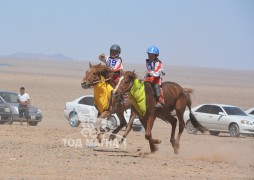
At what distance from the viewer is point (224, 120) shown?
32.6 meters

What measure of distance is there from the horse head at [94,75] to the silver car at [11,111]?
1480cm

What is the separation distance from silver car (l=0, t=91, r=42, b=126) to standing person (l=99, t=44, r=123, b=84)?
1397cm

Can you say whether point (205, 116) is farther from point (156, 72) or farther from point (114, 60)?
point (156, 72)

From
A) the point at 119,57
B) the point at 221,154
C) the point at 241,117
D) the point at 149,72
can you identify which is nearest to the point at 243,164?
the point at 221,154

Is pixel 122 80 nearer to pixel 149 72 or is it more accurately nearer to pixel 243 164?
pixel 149 72

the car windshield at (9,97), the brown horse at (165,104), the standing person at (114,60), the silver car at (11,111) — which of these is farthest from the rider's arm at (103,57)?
the car windshield at (9,97)

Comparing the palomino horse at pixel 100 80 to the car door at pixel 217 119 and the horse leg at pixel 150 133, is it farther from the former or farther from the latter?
the car door at pixel 217 119

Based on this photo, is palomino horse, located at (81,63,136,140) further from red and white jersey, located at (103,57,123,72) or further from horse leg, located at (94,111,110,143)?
red and white jersey, located at (103,57,123,72)

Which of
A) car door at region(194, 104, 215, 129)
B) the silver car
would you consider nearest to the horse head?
the silver car

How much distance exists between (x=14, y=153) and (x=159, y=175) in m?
4.09

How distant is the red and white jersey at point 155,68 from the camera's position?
17.3 m

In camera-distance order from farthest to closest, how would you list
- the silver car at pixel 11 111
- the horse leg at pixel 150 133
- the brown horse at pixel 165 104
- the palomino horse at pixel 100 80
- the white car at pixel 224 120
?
the white car at pixel 224 120 → the silver car at pixel 11 111 → the palomino horse at pixel 100 80 → the horse leg at pixel 150 133 → the brown horse at pixel 165 104

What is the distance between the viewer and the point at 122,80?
16.2 m

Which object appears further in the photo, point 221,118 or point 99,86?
point 221,118
